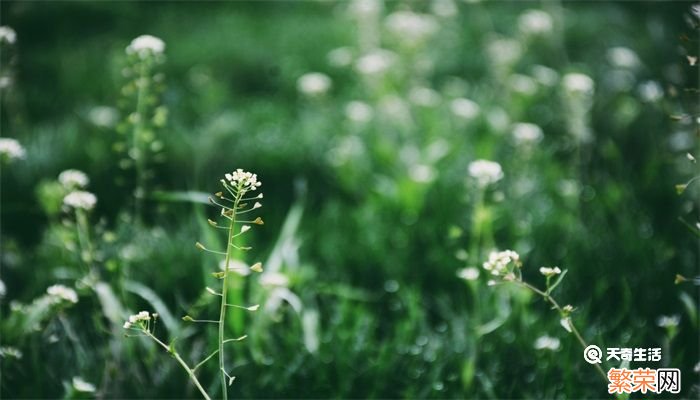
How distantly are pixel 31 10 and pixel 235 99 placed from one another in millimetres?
2240

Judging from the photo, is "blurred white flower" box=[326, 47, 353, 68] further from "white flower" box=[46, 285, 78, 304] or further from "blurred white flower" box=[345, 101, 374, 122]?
"white flower" box=[46, 285, 78, 304]

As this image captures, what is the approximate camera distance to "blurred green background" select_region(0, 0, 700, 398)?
→ 83.5 inches

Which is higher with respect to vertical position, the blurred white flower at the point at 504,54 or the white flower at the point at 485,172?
the white flower at the point at 485,172

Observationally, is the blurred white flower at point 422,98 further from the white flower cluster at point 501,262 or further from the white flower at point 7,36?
the white flower cluster at point 501,262

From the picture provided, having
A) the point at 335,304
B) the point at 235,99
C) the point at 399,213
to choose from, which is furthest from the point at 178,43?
the point at 335,304

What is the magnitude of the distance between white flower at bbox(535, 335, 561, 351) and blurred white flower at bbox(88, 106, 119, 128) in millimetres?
2447

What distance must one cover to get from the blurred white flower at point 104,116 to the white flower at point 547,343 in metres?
2.45

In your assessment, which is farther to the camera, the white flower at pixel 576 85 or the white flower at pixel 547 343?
the white flower at pixel 576 85

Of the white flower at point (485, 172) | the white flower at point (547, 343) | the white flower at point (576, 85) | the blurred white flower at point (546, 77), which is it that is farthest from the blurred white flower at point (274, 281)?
the blurred white flower at point (546, 77)

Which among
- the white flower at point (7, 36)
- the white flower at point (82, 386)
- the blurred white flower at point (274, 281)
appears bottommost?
the blurred white flower at point (274, 281)

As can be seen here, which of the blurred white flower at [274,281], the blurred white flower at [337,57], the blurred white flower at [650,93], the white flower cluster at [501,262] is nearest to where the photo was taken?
the white flower cluster at [501,262]

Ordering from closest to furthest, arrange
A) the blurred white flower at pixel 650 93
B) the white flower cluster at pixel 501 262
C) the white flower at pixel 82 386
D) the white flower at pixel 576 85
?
the white flower cluster at pixel 501 262 < the white flower at pixel 82 386 < the white flower at pixel 576 85 < the blurred white flower at pixel 650 93

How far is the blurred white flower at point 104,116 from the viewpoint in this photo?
3.56 metres

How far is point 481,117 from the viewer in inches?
158
